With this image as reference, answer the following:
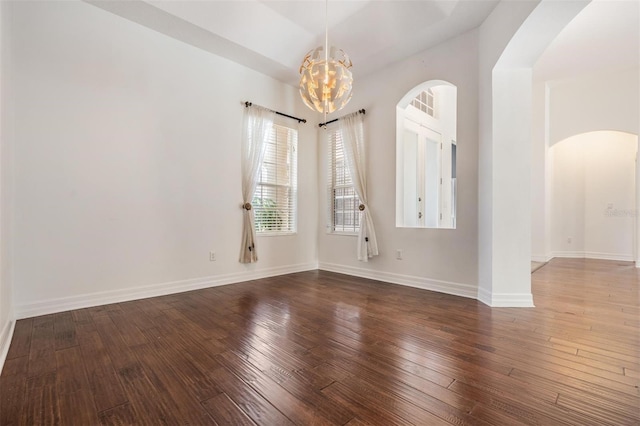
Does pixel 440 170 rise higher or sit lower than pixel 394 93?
lower

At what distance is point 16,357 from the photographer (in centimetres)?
188

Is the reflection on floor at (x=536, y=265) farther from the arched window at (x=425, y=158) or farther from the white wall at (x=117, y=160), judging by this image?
the white wall at (x=117, y=160)

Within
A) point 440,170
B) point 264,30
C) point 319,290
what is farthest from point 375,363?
point 440,170

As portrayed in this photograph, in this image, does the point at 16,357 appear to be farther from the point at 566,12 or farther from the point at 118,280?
the point at 566,12

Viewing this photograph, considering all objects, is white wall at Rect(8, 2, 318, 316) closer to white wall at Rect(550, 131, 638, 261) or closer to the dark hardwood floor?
the dark hardwood floor

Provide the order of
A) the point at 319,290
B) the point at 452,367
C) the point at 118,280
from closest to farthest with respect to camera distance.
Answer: the point at 452,367
the point at 118,280
the point at 319,290

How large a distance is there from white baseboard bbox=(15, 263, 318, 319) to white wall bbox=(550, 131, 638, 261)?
6.79 meters

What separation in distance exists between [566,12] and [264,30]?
3185 mm

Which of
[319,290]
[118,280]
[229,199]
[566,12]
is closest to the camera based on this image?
[566,12]

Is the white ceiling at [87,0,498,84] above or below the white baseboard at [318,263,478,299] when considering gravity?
above

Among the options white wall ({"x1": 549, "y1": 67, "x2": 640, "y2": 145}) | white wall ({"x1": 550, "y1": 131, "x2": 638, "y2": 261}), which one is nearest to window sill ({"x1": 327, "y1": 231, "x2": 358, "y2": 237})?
white wall ({"x1": 549, "y1": 67, "x2": 640, "y2": 145})

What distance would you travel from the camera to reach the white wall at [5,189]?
6.65ft

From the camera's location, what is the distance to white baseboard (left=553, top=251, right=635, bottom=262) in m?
5.93

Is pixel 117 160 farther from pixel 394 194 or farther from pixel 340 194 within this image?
pixel 394 194
